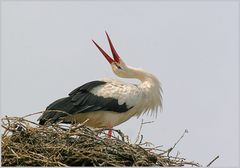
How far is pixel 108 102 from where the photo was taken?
7.23 meters

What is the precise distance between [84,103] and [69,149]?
1637 mm

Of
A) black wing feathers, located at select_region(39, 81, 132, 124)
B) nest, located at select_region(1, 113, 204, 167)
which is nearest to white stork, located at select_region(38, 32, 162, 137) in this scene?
black wing feathers, located at select_region(39, 81, 132, 124)

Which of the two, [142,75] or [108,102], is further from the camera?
[142,75]

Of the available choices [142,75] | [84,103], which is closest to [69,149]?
[84,103]

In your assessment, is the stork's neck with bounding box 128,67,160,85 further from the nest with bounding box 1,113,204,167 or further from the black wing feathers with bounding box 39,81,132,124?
the nest with bounding box 1,113,204,167

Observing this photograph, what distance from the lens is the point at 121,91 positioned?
7344 mm

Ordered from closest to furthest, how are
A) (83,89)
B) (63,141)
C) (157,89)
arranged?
(63,141) < (83,89) < (157,89)

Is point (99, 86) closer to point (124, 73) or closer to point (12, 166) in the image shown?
point (124, 73)

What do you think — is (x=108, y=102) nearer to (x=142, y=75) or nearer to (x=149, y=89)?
(x=149, y=89)

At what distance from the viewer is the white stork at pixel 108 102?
694 cm

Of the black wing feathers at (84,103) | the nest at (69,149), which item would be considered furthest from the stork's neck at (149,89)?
the nest at (69,149)

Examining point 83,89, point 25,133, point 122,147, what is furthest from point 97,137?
point 83,89

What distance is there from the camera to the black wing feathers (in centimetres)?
689

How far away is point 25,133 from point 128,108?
1.99 metres
